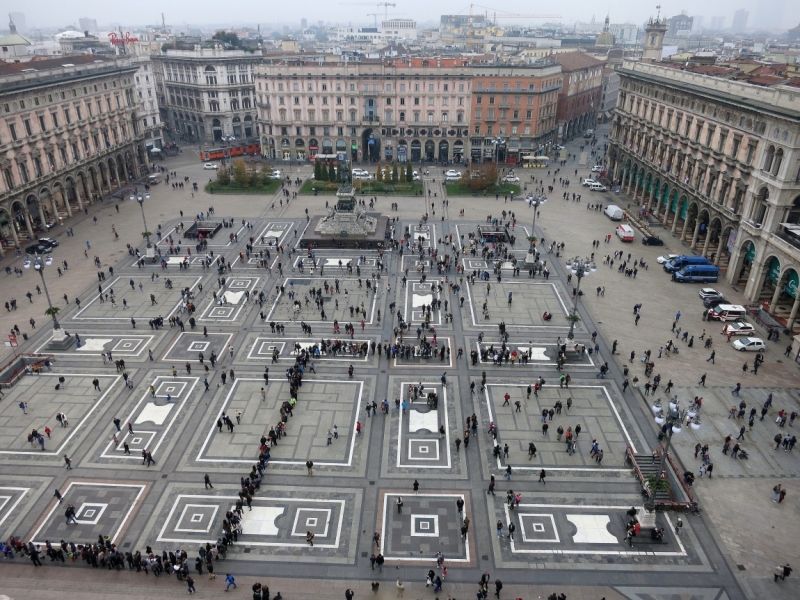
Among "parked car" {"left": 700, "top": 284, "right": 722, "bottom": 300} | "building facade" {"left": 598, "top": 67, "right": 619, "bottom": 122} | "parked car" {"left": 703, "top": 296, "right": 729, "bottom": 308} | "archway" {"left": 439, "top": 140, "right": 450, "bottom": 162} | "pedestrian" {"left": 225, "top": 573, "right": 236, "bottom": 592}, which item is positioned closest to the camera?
"pedestrian" {"left": 225, "top": 573, "right": 236, "bottom": 592}

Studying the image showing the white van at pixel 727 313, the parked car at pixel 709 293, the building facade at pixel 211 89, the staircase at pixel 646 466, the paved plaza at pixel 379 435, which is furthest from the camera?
the building facade at pixel 211 89

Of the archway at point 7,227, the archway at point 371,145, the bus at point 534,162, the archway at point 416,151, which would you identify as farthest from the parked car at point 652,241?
Result: the archway at point 7,227

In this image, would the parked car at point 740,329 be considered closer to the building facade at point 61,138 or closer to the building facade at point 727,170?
the building facade at point 727,170

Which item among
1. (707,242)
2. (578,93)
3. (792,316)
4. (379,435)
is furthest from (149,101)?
(792,316)

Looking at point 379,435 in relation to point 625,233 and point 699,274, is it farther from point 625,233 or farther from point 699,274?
point 625,233

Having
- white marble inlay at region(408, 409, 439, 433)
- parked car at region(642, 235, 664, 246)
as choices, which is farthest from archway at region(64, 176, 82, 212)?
parked car at region(642, 235, 664, 246)

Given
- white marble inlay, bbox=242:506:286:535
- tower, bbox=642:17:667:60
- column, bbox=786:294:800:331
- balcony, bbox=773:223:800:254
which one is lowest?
white marble inlay, bbox=242:506:286:535

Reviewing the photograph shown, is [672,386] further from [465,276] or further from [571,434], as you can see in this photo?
[465,276]

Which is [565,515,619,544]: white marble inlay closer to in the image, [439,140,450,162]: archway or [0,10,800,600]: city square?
[0,10,800,600]: city square
